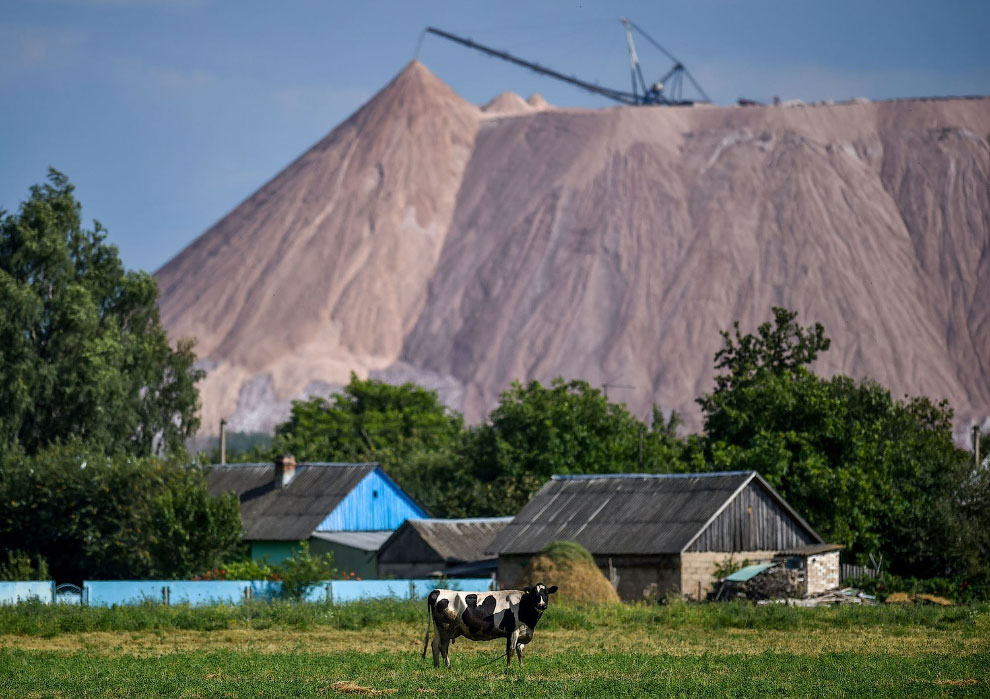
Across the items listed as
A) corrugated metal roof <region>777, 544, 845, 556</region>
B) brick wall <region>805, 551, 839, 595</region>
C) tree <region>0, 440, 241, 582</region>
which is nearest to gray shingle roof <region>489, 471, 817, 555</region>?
corrugated metal roof <region>777, 544, 845, 556</region>

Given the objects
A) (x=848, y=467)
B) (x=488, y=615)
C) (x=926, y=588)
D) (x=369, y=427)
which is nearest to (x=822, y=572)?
(x=926, y=588)

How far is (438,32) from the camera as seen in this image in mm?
195000

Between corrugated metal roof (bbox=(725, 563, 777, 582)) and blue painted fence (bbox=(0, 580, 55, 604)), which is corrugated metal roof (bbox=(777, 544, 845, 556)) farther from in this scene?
blue painted fence (bbox=(0, 580, 55, 604))

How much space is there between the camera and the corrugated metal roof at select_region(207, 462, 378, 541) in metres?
54.5

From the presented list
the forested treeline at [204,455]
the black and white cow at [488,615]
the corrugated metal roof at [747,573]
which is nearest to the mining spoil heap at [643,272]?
the forested treeline at [204,455]

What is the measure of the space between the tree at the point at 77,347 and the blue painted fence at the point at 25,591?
687 inches

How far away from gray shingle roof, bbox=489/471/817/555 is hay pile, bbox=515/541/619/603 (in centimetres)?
344

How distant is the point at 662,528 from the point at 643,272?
443 ft

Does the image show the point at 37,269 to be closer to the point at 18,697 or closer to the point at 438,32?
the point at 18,697

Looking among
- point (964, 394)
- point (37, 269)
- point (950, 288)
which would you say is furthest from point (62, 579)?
point (950, 288)

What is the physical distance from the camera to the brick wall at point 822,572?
143 feet

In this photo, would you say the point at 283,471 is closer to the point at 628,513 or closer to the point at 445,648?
the point at 628,513

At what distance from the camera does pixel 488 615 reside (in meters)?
22.0

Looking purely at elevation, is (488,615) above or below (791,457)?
below
